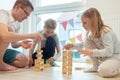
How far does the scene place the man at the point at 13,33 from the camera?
56.3 inches

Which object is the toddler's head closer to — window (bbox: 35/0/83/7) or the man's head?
the man's head

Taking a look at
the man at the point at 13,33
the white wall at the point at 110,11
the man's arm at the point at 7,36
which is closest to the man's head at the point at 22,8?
the man at the point at 13,33

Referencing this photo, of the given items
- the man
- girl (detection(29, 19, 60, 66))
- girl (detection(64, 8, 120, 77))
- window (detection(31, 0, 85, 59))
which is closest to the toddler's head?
girl (detection(29, 19, 60, 66))

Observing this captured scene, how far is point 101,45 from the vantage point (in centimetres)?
156

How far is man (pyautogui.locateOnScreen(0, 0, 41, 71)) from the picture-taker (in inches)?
56.3

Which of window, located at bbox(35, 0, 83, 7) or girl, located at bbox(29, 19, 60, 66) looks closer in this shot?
girl, located at bbox(29, 19, 60, 66)

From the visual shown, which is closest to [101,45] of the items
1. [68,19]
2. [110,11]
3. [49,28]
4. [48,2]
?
[49,28]

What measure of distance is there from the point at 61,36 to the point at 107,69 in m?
1.33

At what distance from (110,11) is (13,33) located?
1167mm

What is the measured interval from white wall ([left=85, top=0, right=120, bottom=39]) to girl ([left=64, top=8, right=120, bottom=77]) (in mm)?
617

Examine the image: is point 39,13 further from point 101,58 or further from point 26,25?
point 101,58

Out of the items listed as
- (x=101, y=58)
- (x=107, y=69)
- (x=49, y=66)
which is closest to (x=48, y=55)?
(x=49, y=66)

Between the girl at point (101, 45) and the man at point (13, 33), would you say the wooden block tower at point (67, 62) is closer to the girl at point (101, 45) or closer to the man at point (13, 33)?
the girl at point (101, 45)

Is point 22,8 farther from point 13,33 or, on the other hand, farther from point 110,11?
point 110,11
